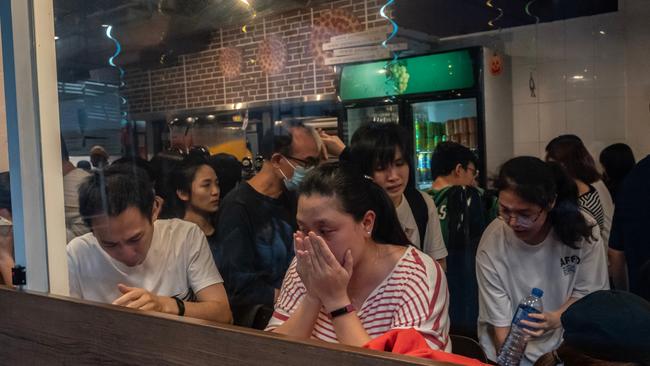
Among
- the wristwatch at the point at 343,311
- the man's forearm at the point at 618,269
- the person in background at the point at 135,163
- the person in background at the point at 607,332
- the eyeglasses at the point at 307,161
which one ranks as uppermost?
the person in background at the point at 135,163

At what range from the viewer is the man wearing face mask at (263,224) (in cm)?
256

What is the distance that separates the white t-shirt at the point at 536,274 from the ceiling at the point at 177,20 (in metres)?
1.08

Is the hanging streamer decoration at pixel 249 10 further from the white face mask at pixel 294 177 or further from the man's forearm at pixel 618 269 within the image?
the man's forearm at pixel 618 269

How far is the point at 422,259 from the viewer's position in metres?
1.68

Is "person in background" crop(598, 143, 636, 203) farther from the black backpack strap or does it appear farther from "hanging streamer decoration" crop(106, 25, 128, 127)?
"hanging streamer decoration" crop(106, 25, 128, 127)

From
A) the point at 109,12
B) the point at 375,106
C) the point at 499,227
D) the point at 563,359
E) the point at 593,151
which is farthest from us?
the point at 375,106

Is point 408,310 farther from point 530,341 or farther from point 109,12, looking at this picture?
point 109,12

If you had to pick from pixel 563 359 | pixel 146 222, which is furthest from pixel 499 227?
pixel 146 222

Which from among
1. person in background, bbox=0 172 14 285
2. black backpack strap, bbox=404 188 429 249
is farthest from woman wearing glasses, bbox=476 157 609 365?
person in background, bbox=0 172 14 285

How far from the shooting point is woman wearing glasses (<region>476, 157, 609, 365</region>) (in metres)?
1.98

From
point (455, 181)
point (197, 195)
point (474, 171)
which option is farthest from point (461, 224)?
point (197, 195)

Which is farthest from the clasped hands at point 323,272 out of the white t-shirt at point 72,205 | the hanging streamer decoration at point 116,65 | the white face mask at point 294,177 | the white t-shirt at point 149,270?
the hanging streamer decoration at point 116,65

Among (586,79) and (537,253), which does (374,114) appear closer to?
(586,79)

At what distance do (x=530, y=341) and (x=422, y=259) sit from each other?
54 cm
